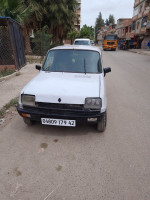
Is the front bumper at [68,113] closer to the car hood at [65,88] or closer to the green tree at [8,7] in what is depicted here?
the car hood at [65,88]

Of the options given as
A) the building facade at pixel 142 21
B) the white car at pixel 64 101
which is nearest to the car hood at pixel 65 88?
the white car at pixel 64 101

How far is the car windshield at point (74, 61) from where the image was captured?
3.70 meters

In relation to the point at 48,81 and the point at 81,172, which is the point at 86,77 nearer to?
the point at 48,81

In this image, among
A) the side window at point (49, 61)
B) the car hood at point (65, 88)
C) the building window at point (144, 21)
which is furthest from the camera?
the building window at point (144, 21)

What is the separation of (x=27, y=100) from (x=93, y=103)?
46.6 inches

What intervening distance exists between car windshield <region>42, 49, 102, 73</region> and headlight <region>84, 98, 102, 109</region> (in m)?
1.17

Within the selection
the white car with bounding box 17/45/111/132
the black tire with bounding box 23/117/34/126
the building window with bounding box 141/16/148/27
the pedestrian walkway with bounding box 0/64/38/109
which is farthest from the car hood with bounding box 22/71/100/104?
the building window with bounding box 141/16/148/27

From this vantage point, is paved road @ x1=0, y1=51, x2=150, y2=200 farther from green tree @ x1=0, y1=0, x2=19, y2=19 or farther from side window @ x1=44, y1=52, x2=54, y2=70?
green tree @ x1=0, y1=0, x2=19, y2=19

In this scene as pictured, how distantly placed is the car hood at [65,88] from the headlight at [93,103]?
0.07 meters

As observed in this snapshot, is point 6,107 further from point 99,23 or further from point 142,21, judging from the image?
point 99,23

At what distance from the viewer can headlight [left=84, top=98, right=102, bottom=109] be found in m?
2.67

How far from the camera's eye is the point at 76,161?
2471 millimetres

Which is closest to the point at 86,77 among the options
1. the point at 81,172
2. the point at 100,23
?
the point at 81,172

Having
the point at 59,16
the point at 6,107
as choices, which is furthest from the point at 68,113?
the point at 59,16
